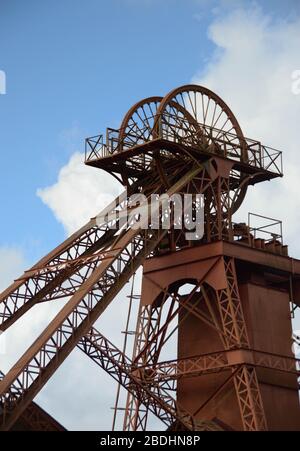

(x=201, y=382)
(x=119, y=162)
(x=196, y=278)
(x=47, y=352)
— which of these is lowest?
(x=47, y=352)

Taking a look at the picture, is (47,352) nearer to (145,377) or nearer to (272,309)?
(145,377)

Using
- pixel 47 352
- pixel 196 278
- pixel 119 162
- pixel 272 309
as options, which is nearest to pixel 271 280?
pixel 272 309

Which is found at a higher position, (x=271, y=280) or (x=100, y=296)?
(x=271, y=280)

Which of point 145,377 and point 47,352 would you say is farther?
point 145,377

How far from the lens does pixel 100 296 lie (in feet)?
155

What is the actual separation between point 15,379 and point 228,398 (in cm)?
1348

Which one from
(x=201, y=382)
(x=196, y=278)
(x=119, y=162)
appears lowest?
(x=201, y=382)

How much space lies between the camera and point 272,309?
180 feet
